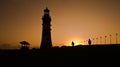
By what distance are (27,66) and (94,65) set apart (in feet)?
26.5

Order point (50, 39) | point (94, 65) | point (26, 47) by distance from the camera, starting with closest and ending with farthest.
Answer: point (94, 65) → point (26, 47) → point (50, 39)

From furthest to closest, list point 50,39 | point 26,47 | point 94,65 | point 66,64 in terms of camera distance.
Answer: point 50,39
point 26,47
point 66,64
point 94,65

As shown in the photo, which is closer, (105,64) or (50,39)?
(105,64)

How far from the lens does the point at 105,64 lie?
Answer: 92.3 feet

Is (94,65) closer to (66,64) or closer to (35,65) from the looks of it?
(66,64)

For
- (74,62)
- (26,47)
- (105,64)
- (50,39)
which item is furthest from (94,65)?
(50,39)

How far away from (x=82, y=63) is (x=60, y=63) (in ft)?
9.33

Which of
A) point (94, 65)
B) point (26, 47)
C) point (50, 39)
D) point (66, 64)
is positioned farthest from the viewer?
point (50, 39)

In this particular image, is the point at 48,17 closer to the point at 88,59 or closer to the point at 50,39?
the point at 50,39

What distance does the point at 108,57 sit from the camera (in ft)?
104

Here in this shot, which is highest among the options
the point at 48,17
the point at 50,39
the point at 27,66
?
the point at 48,17

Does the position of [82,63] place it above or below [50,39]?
below

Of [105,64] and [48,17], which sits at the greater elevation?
[48,17]

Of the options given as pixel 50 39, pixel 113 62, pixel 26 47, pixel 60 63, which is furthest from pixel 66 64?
pixel 50 39
